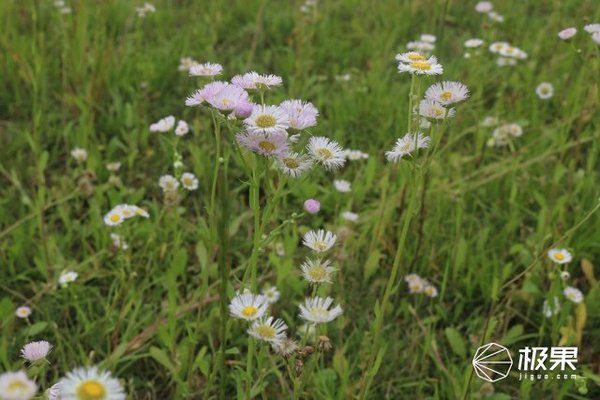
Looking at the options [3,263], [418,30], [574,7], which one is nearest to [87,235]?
[3,263]

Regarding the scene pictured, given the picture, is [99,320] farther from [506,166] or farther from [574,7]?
[574,7]

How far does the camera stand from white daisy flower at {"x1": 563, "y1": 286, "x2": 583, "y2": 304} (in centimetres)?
144

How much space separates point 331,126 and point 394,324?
892 millimetres

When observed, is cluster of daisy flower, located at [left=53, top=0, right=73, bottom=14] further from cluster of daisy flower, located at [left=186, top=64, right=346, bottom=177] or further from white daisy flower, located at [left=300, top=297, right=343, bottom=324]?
white daisy flower, located at [left=300, top=297, right=343, bottom=324]

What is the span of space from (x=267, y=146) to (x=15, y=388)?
1.45 feet

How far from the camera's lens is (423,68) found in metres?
0.99

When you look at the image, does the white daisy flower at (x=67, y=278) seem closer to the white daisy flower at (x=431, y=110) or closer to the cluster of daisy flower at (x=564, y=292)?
the white daisy flower at (x=431, y=110)

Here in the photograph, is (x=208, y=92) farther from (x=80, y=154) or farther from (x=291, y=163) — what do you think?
(x=80, y=154)

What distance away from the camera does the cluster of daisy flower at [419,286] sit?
1.54 m

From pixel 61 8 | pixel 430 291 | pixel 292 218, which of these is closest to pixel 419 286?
pixel 430 291

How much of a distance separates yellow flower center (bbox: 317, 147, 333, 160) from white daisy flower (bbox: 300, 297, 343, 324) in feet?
0.68

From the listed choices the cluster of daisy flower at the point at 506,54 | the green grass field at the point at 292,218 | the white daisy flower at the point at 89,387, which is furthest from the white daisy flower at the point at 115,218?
the cluster of daisy flower at the point at 506,54

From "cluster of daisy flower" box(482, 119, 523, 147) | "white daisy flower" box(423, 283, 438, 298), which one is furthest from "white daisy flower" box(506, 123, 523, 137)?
"white daisy flower" box(423, 283, 438, 298)

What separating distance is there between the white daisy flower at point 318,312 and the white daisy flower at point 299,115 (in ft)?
0.81
